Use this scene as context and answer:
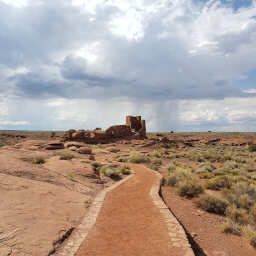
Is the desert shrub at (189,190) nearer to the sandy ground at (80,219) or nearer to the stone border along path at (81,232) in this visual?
the sandy ground at (80,219)

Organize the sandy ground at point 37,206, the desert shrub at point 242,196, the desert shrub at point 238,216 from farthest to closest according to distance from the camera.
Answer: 1. the desert shrub at point 242,196
2. the desert shrub at point 238,216
3. the sandy ground at point 37,206

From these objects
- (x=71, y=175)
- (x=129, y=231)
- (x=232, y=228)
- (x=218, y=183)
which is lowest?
(x=232, y=228)

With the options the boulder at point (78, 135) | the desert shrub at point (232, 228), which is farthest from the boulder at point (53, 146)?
the desert shrub at point (232, 228)

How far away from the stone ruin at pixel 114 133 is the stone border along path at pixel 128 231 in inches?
1244

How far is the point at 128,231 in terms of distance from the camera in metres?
5.79

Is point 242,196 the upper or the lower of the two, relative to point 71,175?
lower

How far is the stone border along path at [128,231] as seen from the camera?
187 inches

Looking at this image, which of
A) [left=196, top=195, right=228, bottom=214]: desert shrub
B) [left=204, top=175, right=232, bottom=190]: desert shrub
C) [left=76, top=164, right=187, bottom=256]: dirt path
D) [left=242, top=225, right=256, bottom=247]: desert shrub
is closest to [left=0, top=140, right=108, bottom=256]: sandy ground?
[left=76, top=164, right=187, bottom=256]: dirt path

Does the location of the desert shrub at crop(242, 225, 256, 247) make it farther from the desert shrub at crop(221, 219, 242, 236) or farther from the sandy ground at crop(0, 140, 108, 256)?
the sandy ground at crop(0, 140, 108, 256)

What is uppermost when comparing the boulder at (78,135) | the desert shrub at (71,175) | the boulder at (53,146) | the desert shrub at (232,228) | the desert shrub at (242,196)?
the boulder at (78,135)

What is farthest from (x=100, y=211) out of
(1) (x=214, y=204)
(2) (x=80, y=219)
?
(1) (x=214, y=204)

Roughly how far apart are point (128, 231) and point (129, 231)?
1.2 inches

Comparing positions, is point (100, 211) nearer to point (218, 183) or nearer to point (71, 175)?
point (71, 175)

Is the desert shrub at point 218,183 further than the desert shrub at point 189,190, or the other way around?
the desert shrub at point 218,183
